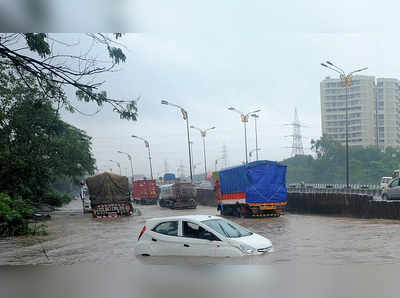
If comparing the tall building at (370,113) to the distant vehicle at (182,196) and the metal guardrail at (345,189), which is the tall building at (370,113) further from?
the distant vehicle at (182,196)

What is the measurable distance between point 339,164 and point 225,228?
81570 mm

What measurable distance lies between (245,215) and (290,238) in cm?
936

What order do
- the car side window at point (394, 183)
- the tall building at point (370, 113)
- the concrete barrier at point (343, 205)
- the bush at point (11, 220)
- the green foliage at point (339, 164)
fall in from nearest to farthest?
the bush at point (11, 220) → the concrete barrier at point (343, 205) → the car side window at point (394, 183) → the green foliage at point (339, 164) → the tall building at point (370, 113)

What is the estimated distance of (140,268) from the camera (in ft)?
25.5

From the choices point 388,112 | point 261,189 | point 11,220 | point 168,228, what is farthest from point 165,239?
point 388,112

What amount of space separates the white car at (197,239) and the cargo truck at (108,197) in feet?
73.9

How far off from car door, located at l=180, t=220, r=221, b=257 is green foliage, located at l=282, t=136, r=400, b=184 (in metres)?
69.5

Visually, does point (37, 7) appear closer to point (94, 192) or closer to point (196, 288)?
point (196, 288)

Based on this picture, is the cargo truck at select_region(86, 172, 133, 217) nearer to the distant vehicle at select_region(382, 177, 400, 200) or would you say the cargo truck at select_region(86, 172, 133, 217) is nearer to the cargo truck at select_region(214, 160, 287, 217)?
the cargo truck at select_region(214, 160, 287, 217)

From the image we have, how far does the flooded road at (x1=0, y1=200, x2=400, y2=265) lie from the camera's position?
39.6ft

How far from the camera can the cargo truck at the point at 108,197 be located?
111ft

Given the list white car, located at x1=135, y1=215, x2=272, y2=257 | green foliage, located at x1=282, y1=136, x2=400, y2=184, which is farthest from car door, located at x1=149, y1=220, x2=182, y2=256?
green foliage, located at x1=282, y1=136, x2=400, y2=184

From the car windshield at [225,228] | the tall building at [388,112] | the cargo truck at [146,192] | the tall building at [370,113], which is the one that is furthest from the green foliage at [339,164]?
the car windshield at [225,228]

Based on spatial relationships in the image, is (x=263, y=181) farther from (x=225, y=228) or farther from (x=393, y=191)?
(x=225, y=228)
